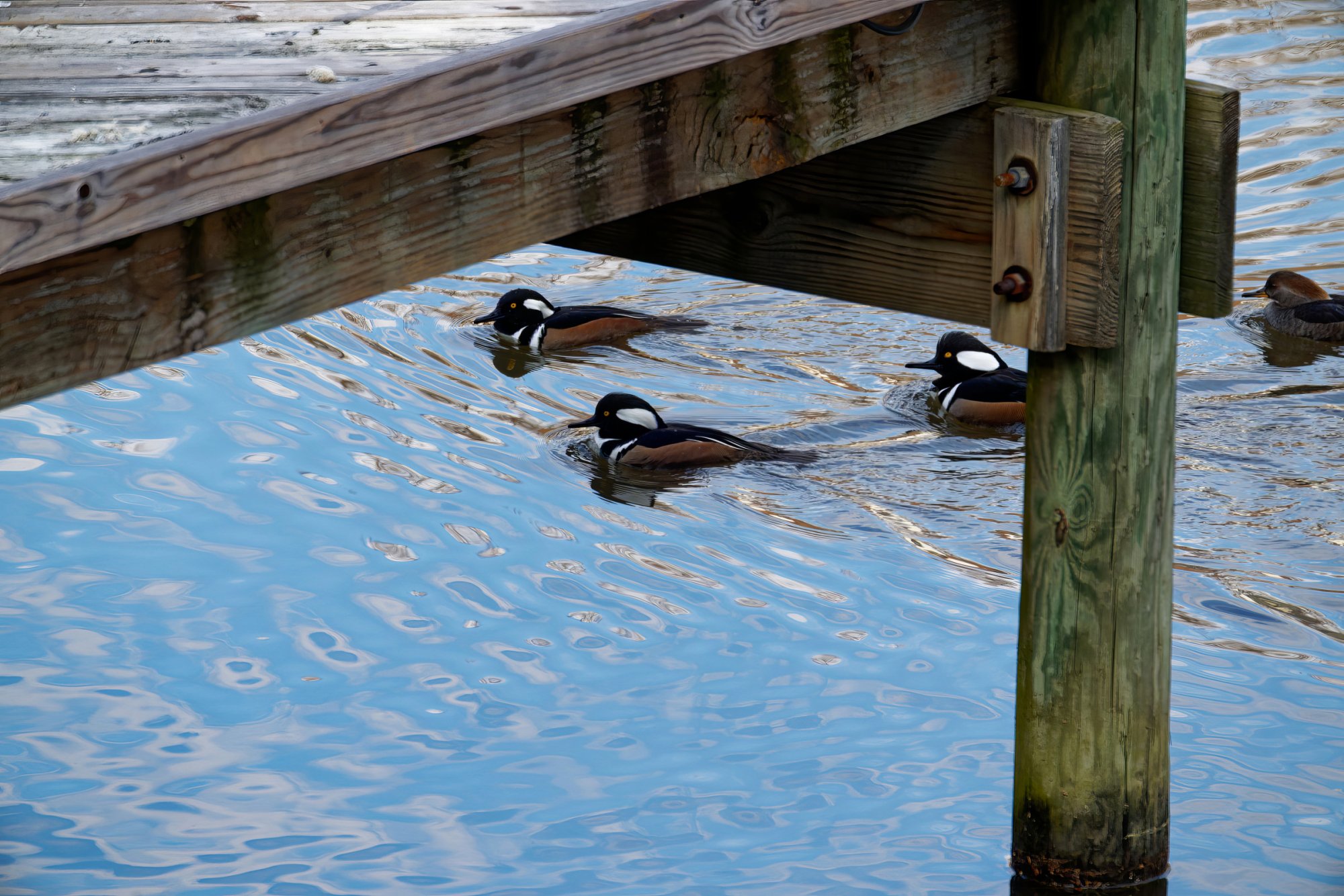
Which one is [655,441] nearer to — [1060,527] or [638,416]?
[638,416]

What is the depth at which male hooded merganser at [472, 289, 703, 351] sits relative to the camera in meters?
9.39

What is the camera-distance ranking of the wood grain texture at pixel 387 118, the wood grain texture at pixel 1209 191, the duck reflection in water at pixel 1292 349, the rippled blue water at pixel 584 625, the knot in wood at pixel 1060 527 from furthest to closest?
the duck reflection in water at pixel 1292 349 < the rippled blue water at pixel 584 625 < the knot in wood at pixel 1060 527 < the wood grain texture at pixel 1209 191 < the wood grain texture at pixel 387 118

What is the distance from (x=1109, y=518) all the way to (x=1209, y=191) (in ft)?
2.37

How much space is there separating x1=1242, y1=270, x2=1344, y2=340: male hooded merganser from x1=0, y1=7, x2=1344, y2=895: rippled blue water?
17 centimetres

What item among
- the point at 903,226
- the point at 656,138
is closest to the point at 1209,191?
the point at 903,226

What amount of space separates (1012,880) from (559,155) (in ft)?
8.13

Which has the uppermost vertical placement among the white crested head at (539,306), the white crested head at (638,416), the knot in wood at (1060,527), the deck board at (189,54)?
the deck board at (189,54)

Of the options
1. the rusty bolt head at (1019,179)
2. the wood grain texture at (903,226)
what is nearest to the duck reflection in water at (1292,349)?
the wood grain texture at (903,226)

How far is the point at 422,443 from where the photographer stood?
792cm

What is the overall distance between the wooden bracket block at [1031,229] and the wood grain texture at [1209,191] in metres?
0.35

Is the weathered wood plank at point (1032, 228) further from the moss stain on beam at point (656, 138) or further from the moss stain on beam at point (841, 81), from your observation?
the moss stain on beam at point (656, 138)

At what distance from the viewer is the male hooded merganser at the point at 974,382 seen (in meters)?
8.31

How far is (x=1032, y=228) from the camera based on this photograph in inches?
125

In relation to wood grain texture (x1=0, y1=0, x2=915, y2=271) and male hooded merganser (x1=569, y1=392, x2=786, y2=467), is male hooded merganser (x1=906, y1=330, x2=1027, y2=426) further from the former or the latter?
wood grain texture (x1=0, y1=0, x2=915, y2=271)
